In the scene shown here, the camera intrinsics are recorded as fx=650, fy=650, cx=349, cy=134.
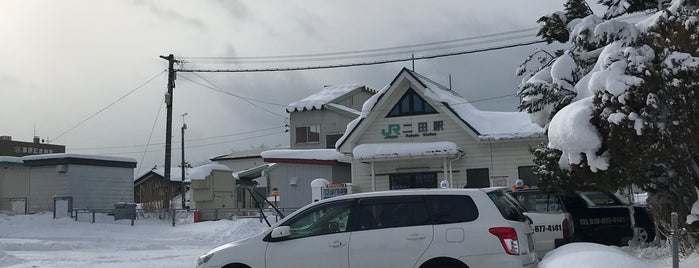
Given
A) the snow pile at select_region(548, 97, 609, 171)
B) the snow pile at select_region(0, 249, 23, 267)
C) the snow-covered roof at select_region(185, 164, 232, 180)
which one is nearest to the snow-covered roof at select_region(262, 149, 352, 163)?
the snow-covered roof at select_region(185, 164, 232, 180)

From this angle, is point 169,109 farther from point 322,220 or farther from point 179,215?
point 322,220

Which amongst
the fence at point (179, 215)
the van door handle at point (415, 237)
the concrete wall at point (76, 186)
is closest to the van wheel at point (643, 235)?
the van door handle at point (415, 237)

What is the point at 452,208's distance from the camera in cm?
825

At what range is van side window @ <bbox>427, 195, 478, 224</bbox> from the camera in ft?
26.7

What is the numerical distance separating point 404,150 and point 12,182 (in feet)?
69.7

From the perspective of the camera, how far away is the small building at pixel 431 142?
2403 cm

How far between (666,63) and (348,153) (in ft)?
60.0

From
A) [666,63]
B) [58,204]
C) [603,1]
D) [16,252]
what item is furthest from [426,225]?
[58,204]

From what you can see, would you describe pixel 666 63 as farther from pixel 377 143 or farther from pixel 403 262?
pixel 377 143

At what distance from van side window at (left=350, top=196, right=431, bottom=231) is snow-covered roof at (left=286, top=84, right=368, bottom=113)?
32.4 m

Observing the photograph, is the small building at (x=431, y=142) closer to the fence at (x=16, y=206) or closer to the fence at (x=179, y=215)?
the fence at (x=179, y=215)

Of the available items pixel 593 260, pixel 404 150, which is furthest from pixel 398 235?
pixel 404 150

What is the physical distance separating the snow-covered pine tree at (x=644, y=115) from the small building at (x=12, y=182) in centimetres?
2950

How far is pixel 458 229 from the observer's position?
26.3ft
